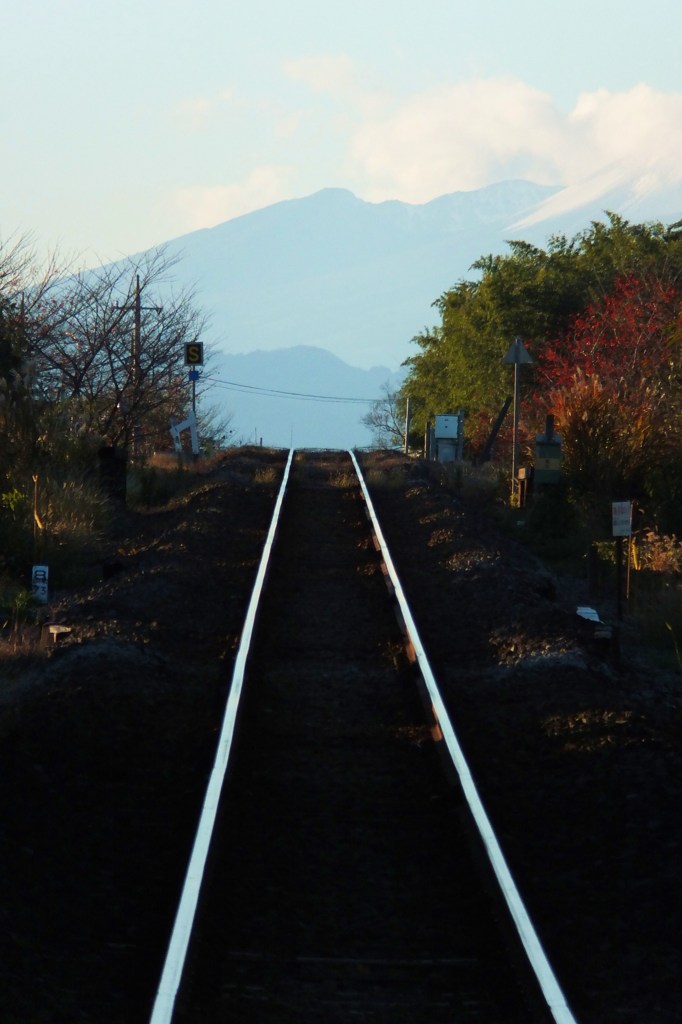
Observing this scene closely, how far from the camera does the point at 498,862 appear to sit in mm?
5574

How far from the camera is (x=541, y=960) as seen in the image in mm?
4664

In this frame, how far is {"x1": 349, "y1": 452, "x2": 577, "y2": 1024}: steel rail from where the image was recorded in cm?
442

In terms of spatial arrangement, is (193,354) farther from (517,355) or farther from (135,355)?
(517,355)

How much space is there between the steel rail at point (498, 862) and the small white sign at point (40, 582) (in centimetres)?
413

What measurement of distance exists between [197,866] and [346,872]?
695 mm

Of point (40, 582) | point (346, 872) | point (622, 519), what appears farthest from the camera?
point (40, 582)

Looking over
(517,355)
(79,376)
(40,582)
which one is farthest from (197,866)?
(79,376)

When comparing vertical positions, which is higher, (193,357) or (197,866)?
(193,357)

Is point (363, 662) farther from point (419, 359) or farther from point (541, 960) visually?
point (419, 359)

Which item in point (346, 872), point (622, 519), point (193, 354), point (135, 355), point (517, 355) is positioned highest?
point (193, 354)

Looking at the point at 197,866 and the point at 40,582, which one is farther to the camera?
the point at 40,582

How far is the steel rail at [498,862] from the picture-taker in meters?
4.42

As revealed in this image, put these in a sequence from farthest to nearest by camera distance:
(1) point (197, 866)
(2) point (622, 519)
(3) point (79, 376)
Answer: (3) point (79, 376)
(2) point (622, 519)
(1) point (197, 866)

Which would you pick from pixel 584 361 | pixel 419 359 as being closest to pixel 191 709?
pixel 584 361
